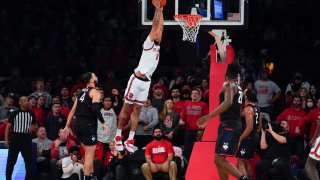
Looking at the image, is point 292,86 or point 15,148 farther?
point 292,86

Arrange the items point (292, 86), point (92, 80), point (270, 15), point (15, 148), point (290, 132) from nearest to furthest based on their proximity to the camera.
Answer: point (92, 80), point (15, 148), point (290, 132), point (292, 86), point (270, 15)

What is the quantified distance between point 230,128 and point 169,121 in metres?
4.95

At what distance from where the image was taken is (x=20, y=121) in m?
19.5

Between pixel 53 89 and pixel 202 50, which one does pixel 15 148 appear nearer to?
pixel 53 89

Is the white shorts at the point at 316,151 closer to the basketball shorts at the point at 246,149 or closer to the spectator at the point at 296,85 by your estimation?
the basketball shorts at the point at 246,149

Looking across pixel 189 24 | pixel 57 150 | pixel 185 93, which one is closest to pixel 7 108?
pixel 57 150

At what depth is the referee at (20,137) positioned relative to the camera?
1942 centimetres

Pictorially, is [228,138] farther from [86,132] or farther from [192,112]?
[192,112]

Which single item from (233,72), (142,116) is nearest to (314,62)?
(142,116)

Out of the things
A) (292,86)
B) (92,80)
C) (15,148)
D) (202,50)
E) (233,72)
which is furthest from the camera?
(202,50)

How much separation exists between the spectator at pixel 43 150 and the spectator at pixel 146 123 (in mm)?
1894

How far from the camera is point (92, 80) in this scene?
685 inches

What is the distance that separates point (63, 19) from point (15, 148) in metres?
10.5

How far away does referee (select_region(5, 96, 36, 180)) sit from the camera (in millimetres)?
19422
